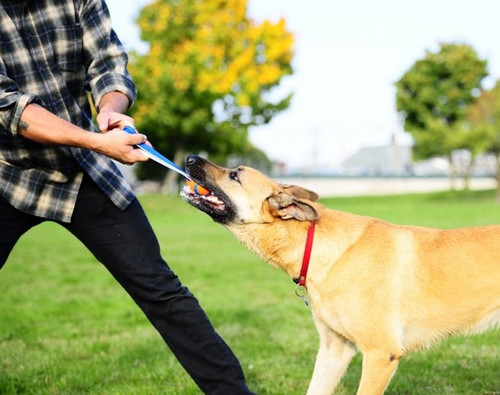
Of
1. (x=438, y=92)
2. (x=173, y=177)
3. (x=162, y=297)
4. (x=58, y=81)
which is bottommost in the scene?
(x=173, y=177)

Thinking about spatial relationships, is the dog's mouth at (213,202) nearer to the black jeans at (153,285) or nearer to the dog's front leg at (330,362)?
the black jeans at (153,285)

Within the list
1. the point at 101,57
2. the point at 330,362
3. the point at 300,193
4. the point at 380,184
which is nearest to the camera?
the point at 101,57

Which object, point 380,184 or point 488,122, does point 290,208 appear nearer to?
A: point 488,122

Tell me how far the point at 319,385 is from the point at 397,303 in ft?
2.68

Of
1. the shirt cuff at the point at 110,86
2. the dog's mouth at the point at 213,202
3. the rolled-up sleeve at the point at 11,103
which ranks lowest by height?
the dog's mouth at the point at 213,202

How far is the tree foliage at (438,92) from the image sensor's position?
45.8 metres

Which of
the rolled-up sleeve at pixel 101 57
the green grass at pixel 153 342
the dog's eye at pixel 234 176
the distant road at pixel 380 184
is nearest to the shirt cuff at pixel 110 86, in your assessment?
the rolled-up sleeve at pixel 101 57

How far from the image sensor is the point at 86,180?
4.24 m

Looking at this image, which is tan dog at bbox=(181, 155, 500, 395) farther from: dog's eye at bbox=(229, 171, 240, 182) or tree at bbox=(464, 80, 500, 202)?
tree at bbox=(464, 80, 500, 202)

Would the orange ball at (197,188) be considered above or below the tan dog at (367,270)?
above

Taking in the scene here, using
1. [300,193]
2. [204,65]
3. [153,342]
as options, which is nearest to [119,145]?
[300,193]

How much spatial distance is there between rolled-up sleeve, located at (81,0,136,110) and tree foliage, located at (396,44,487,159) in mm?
42671

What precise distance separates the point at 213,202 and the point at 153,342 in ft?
9.24

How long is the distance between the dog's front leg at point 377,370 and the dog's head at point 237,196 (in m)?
1.00
